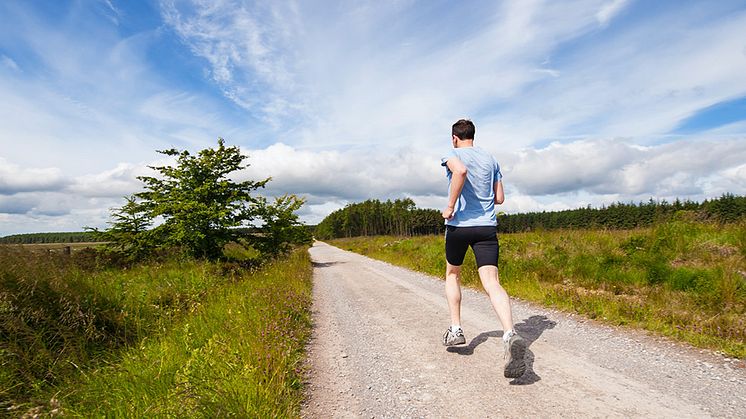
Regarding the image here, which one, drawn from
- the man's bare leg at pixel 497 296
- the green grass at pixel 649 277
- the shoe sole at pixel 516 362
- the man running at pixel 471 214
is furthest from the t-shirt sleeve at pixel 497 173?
the green grass at pixel 649 277

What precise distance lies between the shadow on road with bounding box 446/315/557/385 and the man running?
282 millimetres

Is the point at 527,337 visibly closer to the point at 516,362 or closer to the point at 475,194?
the point at 516,362

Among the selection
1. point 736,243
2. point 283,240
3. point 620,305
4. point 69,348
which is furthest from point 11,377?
point 283,240

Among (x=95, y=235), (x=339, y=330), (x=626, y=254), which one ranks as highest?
(x=95, y=235)

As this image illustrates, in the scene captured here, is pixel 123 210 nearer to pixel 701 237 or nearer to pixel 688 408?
pixel 688 408

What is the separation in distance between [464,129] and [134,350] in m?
4.76

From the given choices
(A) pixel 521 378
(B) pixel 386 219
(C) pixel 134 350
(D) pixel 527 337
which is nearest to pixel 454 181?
(A) pixel 521 378

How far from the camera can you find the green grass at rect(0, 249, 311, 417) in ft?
9.04

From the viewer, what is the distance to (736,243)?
712 cm

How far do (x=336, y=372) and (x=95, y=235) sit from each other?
14.0 meters

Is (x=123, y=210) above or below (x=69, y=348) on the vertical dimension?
above

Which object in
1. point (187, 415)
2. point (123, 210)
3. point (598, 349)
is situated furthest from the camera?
point (123, 210)

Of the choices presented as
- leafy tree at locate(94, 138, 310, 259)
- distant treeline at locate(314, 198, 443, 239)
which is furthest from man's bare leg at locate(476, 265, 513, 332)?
distant treeline at locate(314, 198, 443, 239)

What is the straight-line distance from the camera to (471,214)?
3631mm
